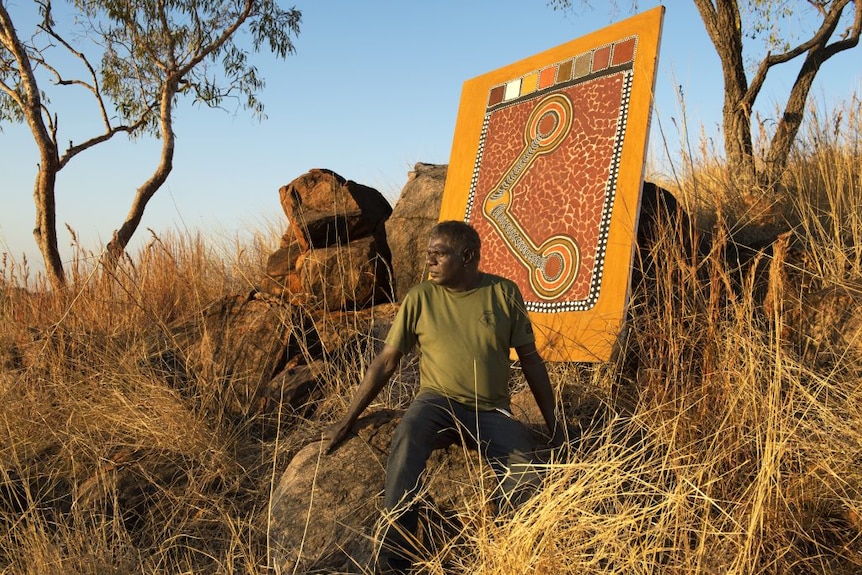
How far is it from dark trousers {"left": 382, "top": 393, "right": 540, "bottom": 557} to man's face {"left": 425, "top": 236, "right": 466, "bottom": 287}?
0.49 metres

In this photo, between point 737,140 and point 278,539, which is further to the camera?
point 737,140

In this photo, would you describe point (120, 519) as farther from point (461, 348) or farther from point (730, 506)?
point (730, 506)

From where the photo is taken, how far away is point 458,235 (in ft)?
10.2

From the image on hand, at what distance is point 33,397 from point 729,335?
13.4ft

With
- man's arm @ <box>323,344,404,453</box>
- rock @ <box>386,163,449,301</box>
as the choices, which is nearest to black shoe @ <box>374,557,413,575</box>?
man's arm @ <box>323,344,404,453</box>

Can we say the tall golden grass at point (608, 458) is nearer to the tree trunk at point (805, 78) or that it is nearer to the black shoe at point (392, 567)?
the black shoe at point (392, 567)

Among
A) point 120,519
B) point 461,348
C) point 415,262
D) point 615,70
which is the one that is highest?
point 615,70

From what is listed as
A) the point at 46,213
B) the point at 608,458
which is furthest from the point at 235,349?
the point at 46,213

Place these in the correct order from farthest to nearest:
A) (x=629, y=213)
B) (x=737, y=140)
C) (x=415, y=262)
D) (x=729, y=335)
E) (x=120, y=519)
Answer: (x=737, y=140) < (x=415, y=262) < (x=629, y=213) < (x=729, y=335) < (x=120, y=519)

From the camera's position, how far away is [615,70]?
4762 mm

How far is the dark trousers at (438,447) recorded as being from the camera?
2824 mm

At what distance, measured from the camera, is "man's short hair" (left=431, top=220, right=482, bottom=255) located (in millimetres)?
3090

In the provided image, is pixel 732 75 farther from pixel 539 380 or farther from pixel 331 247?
pixel 539 380

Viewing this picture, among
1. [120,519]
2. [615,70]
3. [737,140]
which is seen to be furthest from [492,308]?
[737,140]
